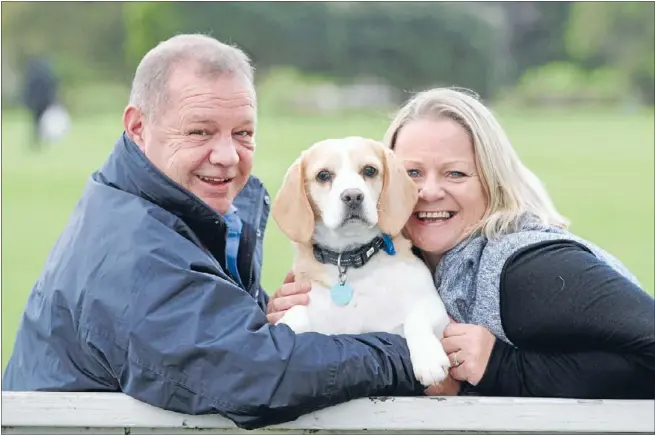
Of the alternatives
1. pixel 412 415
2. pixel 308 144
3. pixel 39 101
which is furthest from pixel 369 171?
pixel 39 101

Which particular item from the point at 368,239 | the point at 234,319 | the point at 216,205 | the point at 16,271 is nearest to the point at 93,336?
the point at 234,319

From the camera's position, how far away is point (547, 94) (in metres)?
50.4

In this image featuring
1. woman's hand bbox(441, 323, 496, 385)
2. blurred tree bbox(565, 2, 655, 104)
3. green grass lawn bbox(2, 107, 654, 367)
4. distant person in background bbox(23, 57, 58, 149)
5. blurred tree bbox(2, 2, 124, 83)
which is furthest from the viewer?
blurred tree bbox(565, 2, 655, 104)

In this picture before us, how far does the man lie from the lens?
254cm

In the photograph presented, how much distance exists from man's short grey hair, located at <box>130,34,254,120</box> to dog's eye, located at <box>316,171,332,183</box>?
0.38 metres

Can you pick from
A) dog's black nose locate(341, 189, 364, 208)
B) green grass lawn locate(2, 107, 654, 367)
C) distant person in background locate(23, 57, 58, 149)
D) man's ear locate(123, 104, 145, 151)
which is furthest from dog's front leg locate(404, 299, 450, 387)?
distant person in background locate(23, 57, 58, 149)

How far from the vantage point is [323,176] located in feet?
10.8

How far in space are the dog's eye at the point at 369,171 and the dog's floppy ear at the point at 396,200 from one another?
0.05 meters

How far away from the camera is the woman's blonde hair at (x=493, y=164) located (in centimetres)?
320

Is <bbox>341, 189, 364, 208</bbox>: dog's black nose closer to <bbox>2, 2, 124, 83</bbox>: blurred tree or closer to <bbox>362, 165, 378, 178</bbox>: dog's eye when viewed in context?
<bbox>362, 165, 378, 178</bbox>: dog's eye

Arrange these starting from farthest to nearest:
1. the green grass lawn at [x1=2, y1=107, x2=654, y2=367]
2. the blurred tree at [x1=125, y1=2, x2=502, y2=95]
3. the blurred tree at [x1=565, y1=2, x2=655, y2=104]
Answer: the blurred tree at [x1=565, y1=2, x2=655, y2=104], the blurred tree at [x1=125, y1=2, x2=502, y2=95], the green grass lawn at [x1=2, y1=107, x2=654, y2=367]

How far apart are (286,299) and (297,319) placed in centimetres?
13

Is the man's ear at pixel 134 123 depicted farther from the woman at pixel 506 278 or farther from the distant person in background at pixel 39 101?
the distant person in background at pixel 39 101

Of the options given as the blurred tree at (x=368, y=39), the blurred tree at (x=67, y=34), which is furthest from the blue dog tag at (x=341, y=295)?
Result: the blurred tree at (x=67, y=34)
